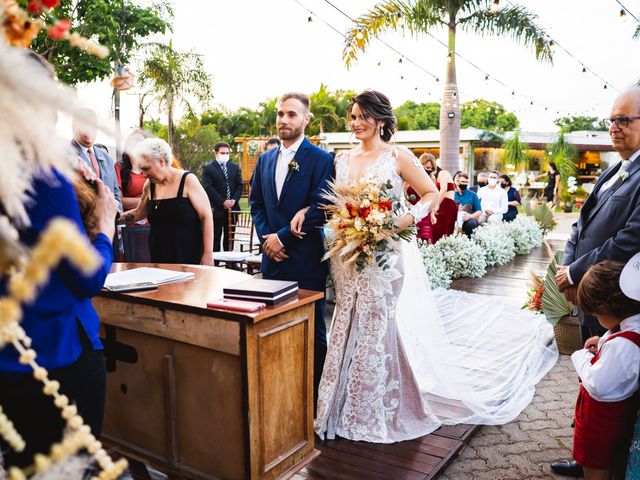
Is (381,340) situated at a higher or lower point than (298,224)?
lower

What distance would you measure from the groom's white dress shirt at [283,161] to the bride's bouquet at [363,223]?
495 mm

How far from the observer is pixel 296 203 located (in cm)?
404

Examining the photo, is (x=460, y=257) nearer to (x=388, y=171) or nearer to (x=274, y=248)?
(x=388, y=171)

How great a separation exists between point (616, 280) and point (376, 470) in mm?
1772

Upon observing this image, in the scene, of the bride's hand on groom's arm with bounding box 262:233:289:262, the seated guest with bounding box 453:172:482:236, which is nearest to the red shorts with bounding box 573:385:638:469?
the bride's hand on groom's arm with bounding box 262:233:289:262

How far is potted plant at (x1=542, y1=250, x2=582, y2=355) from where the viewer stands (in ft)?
18.5

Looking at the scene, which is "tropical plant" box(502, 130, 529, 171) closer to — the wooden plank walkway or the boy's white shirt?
the wooden plank walkway

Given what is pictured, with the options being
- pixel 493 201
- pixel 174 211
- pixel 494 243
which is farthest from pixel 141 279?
pixel 493 201

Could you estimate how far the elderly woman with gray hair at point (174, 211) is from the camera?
13.4 feet

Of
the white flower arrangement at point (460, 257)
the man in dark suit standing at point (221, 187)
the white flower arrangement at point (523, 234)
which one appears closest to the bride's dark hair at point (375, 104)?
the white flower arrangement at point (460, 257)

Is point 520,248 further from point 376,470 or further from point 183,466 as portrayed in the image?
point 183,466

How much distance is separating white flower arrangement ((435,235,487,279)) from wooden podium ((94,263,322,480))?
274 inches

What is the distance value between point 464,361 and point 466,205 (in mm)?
7877

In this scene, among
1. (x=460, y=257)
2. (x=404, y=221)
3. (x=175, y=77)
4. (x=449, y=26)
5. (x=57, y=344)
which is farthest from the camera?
(x=175, y=77)
